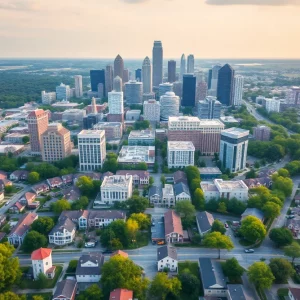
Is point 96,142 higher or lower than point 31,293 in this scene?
higher

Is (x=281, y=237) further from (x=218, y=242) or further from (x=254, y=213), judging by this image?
(x=218, y=242)

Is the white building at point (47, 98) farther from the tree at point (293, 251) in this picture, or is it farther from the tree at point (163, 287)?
the tree at point (293, 251)

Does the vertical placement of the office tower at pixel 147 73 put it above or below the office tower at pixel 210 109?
above

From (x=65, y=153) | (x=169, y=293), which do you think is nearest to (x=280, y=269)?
(x=169, y=293)

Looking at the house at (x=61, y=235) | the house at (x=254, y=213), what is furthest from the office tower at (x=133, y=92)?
the house at (x=61, y=235)

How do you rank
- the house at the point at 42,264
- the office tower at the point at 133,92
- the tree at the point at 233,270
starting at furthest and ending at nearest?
the office tower at the point at 133,92 < the tree at the point at 233,270 < the house at the point at 42,264

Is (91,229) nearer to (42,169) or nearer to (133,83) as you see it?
(42,169)

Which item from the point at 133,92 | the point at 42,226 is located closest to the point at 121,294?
the point at 42,226
